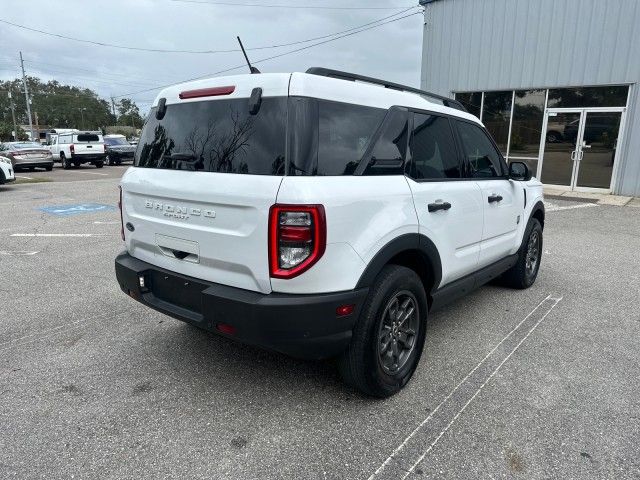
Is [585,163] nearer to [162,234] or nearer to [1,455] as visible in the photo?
[162,234]

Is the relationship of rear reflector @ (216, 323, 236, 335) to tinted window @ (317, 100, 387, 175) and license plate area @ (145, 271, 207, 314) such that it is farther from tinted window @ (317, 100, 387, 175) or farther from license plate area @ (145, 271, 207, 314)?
tinted window @ (317, 100, 387, 175)

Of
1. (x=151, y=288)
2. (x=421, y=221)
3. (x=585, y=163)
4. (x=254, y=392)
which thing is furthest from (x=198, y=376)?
(x=585, y=163)

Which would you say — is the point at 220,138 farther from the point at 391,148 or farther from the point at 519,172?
the point at 519,172

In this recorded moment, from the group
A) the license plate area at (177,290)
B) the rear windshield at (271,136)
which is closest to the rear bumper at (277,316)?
the license plate area at (177,290)

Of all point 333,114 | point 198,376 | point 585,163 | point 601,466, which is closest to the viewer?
point 601,466

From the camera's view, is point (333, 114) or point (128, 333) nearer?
point (333, 114)

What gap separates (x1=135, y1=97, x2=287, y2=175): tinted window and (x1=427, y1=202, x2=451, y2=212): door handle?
1153 mm

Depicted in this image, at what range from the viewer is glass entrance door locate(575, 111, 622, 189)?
A: 12.8 metres

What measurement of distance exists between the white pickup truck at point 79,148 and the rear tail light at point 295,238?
23.8m

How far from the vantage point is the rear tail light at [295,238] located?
2.27 metres

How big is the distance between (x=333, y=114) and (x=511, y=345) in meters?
2.39

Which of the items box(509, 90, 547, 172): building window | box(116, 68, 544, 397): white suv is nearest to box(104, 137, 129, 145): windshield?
box(509, 90, 547, 172): building window

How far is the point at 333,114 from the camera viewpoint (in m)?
2.52

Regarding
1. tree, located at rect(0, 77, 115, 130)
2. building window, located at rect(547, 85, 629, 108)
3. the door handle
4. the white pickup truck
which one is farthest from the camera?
tree, located at rect(0, 77, 115, 130)
